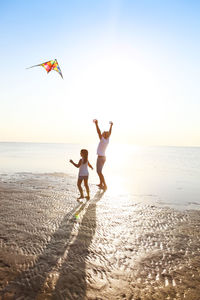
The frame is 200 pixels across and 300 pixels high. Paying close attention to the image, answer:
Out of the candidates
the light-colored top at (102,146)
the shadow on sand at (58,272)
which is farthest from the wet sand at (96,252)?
the light-colored top at (102,146)

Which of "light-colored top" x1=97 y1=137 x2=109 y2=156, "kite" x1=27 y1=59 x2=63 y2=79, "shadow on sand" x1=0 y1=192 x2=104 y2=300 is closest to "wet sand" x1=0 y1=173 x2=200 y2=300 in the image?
"shadow on sand" x1=0 y1=192 x2=104 y2=300

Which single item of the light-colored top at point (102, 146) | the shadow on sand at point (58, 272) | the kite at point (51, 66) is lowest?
the shadow on sand at point (58, 272)

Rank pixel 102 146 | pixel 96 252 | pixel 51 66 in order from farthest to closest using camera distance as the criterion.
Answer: pixel 51 66 → pixel 102 146 → pixel 96 252

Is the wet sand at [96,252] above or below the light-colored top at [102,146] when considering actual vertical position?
below

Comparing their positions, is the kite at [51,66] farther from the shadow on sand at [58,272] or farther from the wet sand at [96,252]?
the shadow on sand at [58,272]

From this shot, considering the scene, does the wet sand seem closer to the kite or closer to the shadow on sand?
the shadow on sand

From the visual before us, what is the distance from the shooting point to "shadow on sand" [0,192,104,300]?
2.37m

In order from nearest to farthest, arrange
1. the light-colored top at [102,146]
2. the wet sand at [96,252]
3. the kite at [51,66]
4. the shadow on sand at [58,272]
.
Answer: the shadow on sand at [58,272] < the wet sand at [96,252] < the light-colored top at [102,146] < the kite at [51,66]

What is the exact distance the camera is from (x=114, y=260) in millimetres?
3141

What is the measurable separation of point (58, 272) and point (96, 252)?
773 millimetres

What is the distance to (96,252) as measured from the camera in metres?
3.33

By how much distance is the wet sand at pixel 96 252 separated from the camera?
2.50 metres

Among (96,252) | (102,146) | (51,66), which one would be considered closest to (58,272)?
(96,252)

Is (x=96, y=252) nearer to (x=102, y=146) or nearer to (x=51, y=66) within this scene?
(x=102, y=146)
